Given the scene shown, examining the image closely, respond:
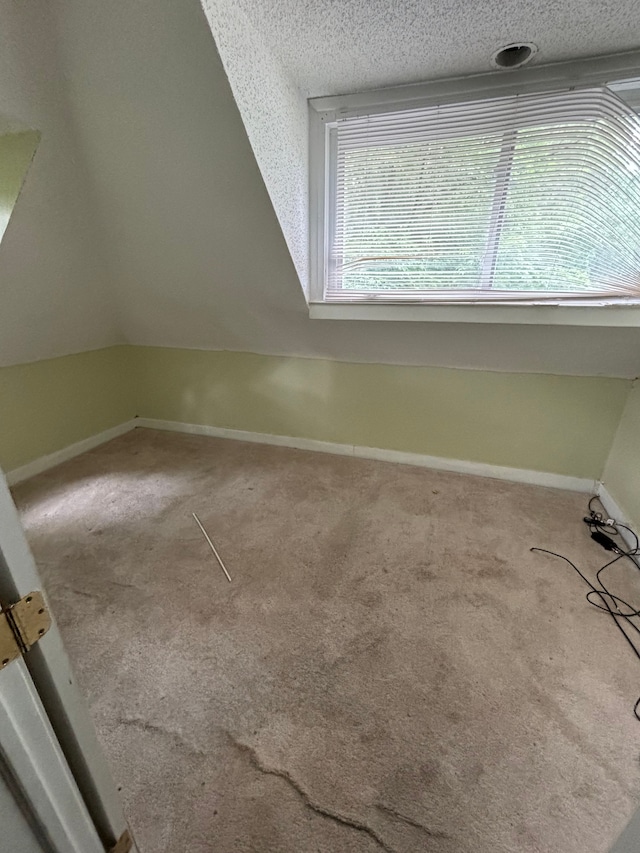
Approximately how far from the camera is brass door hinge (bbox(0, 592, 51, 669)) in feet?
1.56

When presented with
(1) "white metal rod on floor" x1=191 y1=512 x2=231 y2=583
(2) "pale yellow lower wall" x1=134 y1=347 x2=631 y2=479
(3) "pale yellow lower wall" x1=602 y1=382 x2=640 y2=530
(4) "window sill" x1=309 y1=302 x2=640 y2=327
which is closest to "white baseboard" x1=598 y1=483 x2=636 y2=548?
A: (3) "pale yellow lower wall" x1=602 y1=382 x2=640 y2=530

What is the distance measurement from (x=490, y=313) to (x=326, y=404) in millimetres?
1181

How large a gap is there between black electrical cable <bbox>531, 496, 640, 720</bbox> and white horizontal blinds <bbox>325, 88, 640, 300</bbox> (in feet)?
3.71

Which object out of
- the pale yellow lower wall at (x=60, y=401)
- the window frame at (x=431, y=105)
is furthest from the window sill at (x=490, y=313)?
the pale yellow lower wall at (x=60, y=401)

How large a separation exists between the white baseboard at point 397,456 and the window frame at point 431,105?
98cm

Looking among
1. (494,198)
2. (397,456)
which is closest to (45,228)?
(494,198)

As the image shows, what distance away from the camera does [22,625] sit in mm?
492

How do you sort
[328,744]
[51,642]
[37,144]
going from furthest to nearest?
[37,144], [328,744], [51,642]

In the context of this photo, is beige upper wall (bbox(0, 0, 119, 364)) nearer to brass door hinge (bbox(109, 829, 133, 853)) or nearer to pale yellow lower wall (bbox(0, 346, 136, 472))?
pale yellow lower wall (bbox(0, 346, 136, 472))

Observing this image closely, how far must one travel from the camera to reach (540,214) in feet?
5.28

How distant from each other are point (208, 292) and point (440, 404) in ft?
5.11

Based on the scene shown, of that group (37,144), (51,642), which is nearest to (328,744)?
(51,642)

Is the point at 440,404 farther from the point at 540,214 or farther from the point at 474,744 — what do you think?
the point at 474,744

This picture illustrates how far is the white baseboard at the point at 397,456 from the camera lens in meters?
2.28
